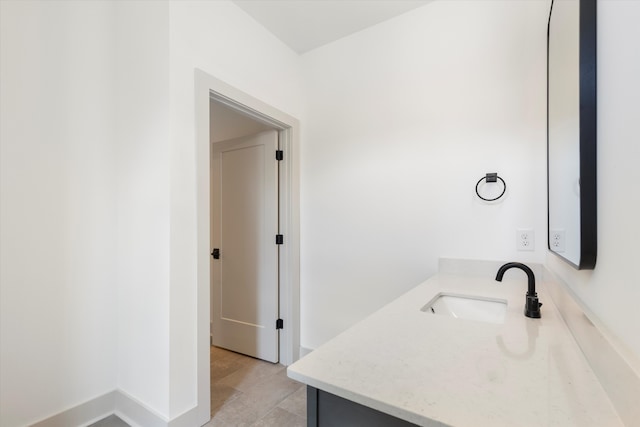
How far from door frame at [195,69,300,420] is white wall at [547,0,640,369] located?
A: 175 centimetres

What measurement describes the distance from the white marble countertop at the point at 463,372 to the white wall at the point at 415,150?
3.16 feet

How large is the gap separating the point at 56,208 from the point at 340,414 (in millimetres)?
1937

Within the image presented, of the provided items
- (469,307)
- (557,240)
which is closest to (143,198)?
(469,307)

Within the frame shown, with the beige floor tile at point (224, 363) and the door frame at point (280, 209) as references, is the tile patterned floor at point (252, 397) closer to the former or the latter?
the beige floor tile at point (224, 363)

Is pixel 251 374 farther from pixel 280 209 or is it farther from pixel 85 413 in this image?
pixel 280 209

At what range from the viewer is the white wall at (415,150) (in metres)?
1.80

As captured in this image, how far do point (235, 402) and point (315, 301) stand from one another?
92 centimetres

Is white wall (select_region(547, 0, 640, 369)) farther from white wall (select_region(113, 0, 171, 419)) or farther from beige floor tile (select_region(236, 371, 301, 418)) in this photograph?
beige floor tile (select_region(236, 371, 301, 418))

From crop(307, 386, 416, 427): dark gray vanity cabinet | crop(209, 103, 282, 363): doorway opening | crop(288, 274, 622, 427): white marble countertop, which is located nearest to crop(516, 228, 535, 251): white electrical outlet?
crop(288, 274, 622, 427): white marble countertop

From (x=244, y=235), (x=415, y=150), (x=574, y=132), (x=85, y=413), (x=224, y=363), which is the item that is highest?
(x=415, y=150)

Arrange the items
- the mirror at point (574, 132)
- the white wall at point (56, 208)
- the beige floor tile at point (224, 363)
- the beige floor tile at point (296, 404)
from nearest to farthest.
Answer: the mirror at point (574, 132) → the white wall at point (56, 208) → the beige floor tile at point (296, 404) → the beige floor tile at point (224, 363)

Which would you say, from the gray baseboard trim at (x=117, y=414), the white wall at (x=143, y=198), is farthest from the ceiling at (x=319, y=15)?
the gray baseboard trim at (x=117, y=414)

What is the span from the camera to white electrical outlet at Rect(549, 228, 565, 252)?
3.71 feet

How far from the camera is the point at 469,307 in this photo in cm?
145
